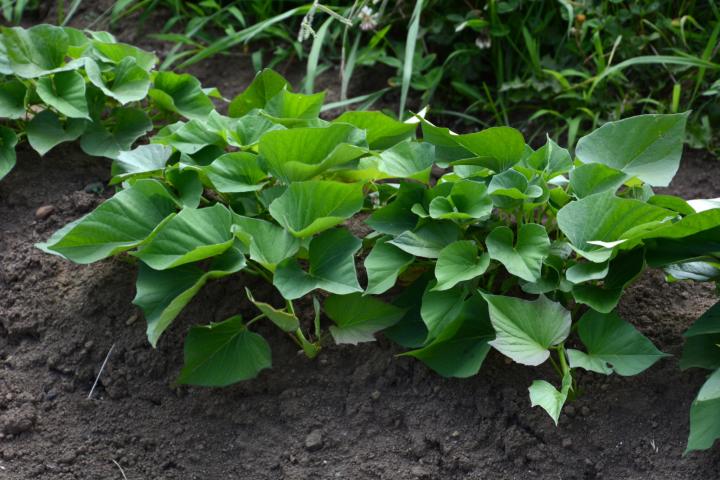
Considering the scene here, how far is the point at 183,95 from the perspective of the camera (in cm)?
250

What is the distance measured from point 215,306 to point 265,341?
0.79 ft

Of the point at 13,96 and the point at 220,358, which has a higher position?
the point at 13,96

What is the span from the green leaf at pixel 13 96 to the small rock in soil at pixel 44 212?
26cm

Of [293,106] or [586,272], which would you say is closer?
[586,272]

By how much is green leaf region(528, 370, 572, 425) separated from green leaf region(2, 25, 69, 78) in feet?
4.98

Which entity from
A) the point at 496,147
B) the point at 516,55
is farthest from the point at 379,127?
the point at 516,55

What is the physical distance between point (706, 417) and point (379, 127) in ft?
3.18

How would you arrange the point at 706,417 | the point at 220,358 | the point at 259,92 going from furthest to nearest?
the point at 259,92, the point at 220,358, the point at 706,417

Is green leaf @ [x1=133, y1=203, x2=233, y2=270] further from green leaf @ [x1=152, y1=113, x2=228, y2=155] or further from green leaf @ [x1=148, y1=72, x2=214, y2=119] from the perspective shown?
green leaf @ [x1=148, y1=72, x2=214, y2=119]

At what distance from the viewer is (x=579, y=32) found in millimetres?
2865

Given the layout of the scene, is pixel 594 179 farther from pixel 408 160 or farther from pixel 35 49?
pixel 35 49

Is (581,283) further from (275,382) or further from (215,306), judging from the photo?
(215,306)

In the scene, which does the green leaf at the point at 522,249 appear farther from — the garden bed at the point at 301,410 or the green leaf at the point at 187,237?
the green leaf at the point at 187,237

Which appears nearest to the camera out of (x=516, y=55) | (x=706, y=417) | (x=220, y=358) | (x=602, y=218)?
(x=706, y=417)
